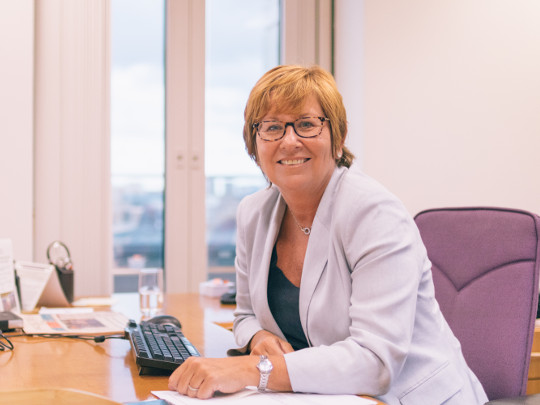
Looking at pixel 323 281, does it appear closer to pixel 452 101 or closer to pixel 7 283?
pixel 7 283

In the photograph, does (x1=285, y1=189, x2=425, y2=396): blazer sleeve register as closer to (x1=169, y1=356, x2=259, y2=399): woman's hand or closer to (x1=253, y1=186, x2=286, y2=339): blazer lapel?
→ (x1=169, y1=356, x2=259, y2=399): woman's hand

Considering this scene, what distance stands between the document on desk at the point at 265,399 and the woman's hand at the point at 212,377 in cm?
1

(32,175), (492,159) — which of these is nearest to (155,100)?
(32,175)

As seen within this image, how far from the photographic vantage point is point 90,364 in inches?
52.1

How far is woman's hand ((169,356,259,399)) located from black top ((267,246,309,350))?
1.16 feet

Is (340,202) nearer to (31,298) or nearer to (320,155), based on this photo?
(320,155)

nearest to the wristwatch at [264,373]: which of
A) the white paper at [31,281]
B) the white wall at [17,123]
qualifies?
the white paper at [31,281]

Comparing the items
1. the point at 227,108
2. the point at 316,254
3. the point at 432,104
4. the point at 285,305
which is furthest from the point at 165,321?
the point at 432,104

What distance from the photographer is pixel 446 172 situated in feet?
10.4

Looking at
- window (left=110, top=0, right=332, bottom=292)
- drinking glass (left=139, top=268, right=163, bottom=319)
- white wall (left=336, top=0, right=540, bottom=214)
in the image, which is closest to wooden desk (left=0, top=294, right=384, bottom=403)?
drinking glass (left=139, top=268, right=163, bottom=319)

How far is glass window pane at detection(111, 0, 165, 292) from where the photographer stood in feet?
10.2

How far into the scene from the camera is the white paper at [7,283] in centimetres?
195

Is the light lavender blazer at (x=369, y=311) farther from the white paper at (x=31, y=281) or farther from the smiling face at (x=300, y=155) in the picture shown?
Result: the white paper at (x=31, y=281)

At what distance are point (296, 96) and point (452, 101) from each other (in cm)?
204
